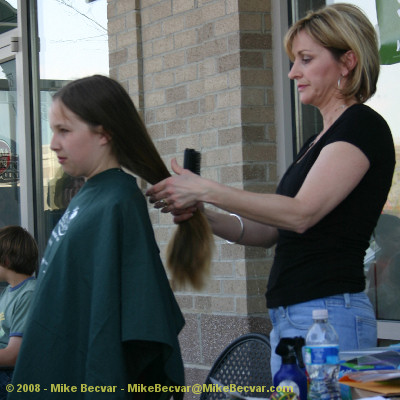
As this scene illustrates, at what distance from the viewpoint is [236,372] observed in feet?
9.52

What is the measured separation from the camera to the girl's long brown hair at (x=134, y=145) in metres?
2.57

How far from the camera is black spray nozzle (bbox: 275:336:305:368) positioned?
6.57 ft

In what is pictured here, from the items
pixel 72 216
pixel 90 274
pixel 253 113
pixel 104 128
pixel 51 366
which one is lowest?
pixel 51 366

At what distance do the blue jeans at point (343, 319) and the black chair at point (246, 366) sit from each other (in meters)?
0.21

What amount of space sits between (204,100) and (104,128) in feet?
7.06

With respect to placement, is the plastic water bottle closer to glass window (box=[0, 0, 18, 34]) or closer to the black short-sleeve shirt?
the black short-sleeve shirt

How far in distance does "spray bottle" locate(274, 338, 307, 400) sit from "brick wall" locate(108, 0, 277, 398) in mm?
2314

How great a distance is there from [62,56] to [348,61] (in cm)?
442

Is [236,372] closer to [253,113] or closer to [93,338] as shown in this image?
[93,338]

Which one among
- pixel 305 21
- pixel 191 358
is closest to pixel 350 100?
pixel 305 21

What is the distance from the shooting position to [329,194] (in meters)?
2.42

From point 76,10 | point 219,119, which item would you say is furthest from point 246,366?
point 76,10

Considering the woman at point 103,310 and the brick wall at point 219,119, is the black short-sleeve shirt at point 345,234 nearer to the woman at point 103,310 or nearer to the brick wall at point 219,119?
the woman at point 103,310

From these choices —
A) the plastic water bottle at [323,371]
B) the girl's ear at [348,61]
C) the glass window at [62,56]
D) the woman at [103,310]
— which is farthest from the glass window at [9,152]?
the plastic water bottle at [323,371]
